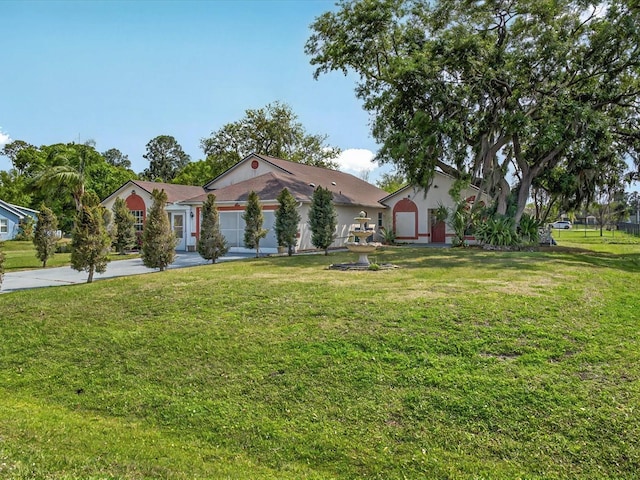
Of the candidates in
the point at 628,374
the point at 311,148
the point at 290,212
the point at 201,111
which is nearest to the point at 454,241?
the point at 290,212

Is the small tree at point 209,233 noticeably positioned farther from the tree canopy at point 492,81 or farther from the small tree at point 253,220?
the tree canopy at point 492,81

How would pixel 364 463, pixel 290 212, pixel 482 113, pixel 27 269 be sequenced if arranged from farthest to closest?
pixel 482 113 → pixel 290 212 → pixel 27 269 → pixel 364 463

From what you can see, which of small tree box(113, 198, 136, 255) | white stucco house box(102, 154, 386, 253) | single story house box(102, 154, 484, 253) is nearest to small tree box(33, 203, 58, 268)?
small tree box(113, 198, 136, 255)

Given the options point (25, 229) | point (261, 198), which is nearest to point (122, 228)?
point (261, 198)

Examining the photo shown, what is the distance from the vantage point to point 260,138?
1591 inches

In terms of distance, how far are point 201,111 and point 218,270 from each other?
363 inches

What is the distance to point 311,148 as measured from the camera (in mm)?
42875

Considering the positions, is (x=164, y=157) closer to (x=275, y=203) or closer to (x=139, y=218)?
(x=139, y=218)

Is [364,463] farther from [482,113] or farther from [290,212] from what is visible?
[482,113]

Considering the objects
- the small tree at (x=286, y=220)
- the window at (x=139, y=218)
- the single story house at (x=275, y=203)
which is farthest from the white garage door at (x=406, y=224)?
the window at (x=139, y=218)

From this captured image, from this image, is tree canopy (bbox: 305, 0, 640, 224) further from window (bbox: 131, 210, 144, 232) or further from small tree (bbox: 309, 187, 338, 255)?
window (bbox: 131, 210, 144, 232)

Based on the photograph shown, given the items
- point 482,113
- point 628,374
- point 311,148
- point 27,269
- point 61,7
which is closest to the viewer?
point 628,374

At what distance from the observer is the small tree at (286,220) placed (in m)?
17.8

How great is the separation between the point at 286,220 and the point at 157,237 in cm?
586
